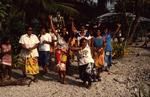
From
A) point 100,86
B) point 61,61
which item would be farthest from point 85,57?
point 100,86

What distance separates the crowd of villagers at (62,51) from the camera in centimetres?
1534

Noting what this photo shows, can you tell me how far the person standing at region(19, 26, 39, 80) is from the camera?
51.4ft

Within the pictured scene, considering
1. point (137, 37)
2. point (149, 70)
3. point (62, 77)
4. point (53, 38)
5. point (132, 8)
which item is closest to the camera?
point (62, 77)

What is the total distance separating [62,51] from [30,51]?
1.00 m

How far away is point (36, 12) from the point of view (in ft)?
68.7

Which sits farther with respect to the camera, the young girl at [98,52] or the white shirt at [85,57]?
the young girl at [98,52]

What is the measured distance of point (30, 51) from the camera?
15.8 meters

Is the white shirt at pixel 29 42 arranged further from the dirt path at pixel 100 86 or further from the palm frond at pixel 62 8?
the palm frond at pixel 62 8

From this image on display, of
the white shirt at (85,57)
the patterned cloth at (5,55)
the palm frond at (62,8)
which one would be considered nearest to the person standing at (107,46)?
the white shirt at (85,57)

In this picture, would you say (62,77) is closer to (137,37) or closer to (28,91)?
(28,91)

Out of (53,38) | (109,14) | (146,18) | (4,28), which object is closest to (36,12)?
(4,28)

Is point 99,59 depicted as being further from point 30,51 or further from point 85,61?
point 30,51

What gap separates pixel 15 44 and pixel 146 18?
51.4 feet

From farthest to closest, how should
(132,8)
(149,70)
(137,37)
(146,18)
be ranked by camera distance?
(146,18), (137,37), (132,8), (149,70)
